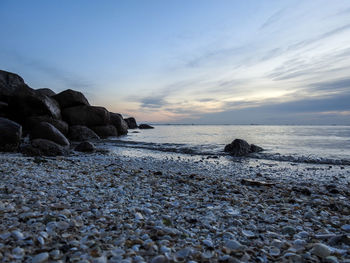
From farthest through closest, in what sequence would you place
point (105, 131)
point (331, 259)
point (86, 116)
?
point (105, 131) < point (86, 116) < point (331, 259)

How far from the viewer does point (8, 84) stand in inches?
894

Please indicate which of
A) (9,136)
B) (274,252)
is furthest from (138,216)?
(9,136)

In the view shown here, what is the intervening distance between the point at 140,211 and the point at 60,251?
1550 millimetres

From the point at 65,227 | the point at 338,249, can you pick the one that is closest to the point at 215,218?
the point at 338,249

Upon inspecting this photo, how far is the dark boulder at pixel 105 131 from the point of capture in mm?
28172

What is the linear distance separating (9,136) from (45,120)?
1087cm

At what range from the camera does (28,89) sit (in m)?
21.4

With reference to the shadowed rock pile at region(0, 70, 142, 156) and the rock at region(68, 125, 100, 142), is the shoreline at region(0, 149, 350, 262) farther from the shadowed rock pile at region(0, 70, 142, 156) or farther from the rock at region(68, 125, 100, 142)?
the rock at region(68, 125, 100, 142)

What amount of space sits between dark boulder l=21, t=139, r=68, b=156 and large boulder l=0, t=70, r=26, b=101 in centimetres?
1522

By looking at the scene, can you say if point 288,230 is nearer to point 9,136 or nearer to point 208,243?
point 208,243

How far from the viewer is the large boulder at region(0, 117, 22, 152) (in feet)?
36.6

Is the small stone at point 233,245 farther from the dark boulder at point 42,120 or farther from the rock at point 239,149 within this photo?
the dark boulder at point 42,120

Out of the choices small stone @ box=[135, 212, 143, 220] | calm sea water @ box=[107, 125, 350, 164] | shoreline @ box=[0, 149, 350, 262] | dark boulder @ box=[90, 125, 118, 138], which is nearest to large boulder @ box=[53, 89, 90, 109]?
dark boulder @ box=[90, 125, 118, 138]

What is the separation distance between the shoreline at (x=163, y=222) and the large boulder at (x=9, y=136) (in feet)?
22.1
